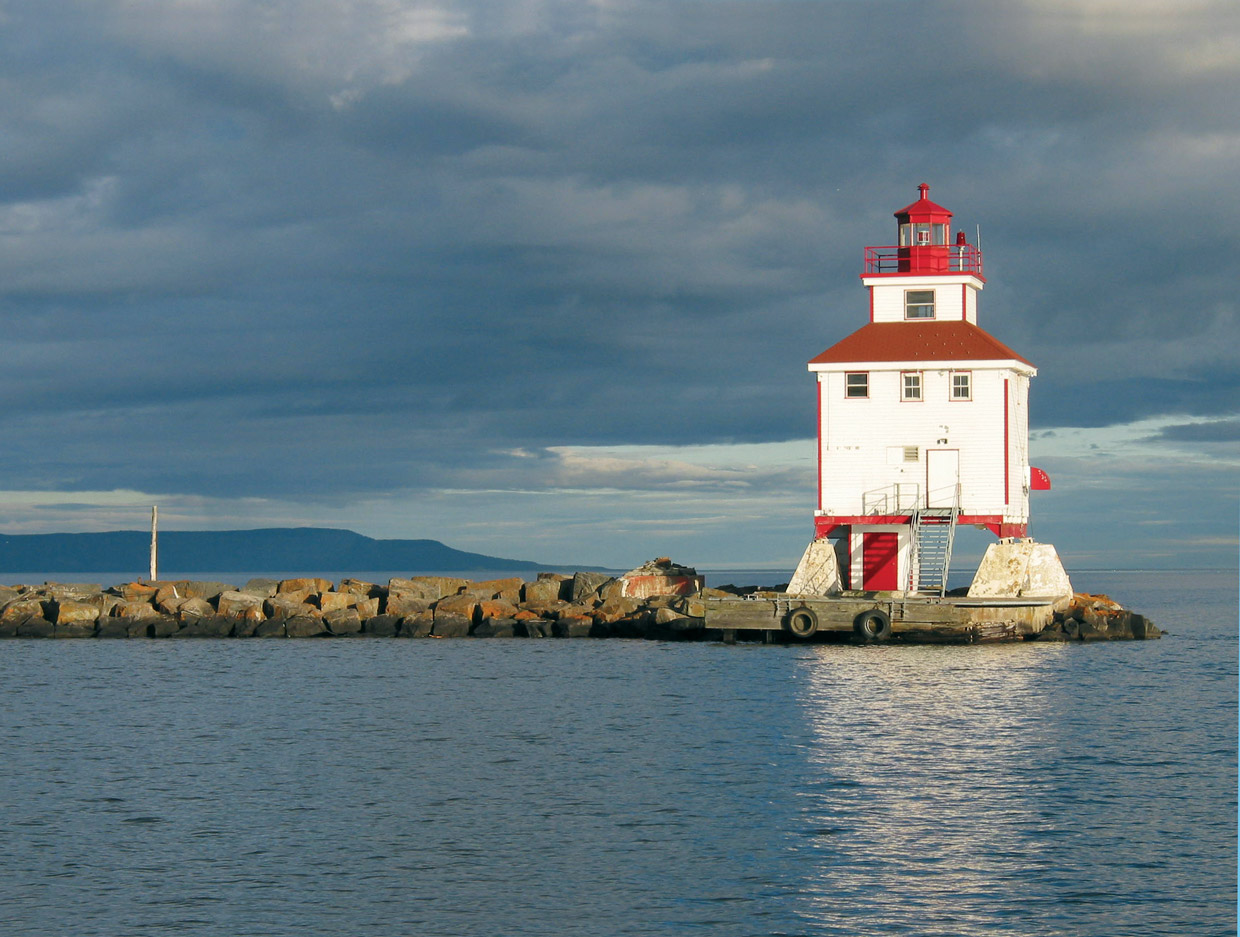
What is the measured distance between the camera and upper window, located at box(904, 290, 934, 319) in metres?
46.5

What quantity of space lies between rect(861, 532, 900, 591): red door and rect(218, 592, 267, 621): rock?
23062 millimetres

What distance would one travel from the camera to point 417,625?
173ft

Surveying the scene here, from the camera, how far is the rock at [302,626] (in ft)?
175

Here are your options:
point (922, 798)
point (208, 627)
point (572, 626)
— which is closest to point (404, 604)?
point (572, 626)

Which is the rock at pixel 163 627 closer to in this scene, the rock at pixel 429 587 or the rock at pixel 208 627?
the rock at pixel 208 627

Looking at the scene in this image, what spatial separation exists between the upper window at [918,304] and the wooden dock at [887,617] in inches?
359

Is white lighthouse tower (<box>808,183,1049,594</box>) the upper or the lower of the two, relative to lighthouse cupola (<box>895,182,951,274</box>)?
lower

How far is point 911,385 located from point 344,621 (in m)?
22.8

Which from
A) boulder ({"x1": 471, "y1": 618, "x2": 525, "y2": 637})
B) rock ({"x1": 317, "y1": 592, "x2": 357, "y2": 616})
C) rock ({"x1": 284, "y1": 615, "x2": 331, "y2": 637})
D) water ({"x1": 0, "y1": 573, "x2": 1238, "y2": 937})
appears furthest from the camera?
rock ({"x1": 317, "y1": 592, "x2": 357, "y2": 616})

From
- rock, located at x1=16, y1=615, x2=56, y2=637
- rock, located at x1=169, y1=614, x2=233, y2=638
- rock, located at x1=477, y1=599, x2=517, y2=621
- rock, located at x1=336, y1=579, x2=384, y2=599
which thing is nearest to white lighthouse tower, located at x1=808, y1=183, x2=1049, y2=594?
rock, located at x1=477, y1=599, x2=517, y2=621

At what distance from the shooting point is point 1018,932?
14.9m

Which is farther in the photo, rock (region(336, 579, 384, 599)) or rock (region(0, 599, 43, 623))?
rock (region(0, 599, 43, 623))

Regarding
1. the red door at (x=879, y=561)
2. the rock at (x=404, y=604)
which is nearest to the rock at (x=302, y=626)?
the rock at (x=404, y=604)

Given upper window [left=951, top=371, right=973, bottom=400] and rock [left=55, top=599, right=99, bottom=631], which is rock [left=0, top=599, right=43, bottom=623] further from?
upper window [left=951, top=371, right=973, bottom=400]
